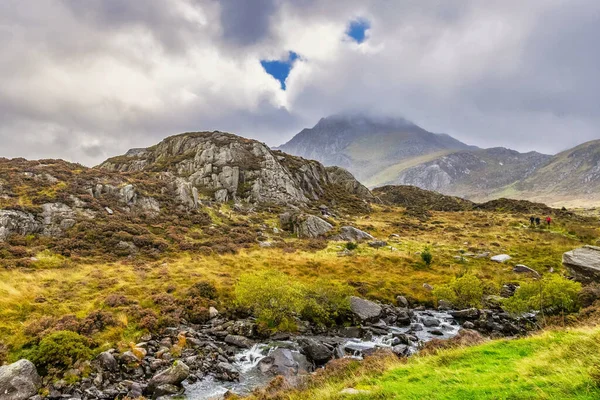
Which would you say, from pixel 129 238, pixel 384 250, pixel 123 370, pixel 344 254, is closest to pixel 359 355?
pixel 123 370

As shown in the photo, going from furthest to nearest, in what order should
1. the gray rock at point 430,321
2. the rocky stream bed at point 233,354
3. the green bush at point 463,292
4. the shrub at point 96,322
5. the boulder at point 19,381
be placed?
the green bush at point 463,292
the gray rock at point 430,321
the shrub at point 96,322
the rocky stream bed at point 233,354
the boulder at point 19,381

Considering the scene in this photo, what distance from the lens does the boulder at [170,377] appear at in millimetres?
16983

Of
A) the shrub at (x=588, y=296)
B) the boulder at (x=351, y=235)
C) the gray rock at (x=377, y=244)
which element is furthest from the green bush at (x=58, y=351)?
the boulder at (x=351, y=235)

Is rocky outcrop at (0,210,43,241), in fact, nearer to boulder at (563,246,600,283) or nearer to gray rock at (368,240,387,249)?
gray rock at (368,240,387,249)

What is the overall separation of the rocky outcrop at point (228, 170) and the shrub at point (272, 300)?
137 feet

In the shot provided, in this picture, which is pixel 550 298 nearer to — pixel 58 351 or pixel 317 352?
pixel 317 352

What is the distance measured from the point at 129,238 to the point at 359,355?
36.2 meters

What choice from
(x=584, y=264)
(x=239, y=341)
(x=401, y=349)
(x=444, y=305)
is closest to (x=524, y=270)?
(x=584, y=264)

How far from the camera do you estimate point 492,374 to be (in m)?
10.3

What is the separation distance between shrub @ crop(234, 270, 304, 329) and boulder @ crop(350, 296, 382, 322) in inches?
216

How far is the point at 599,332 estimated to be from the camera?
11430 millimetres

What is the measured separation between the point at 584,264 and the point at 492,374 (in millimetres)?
30763

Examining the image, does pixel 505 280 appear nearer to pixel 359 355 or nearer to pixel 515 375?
pixel 359 355

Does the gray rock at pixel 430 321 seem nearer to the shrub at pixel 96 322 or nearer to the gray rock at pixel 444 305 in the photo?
the gray rock at pixel 444 305
